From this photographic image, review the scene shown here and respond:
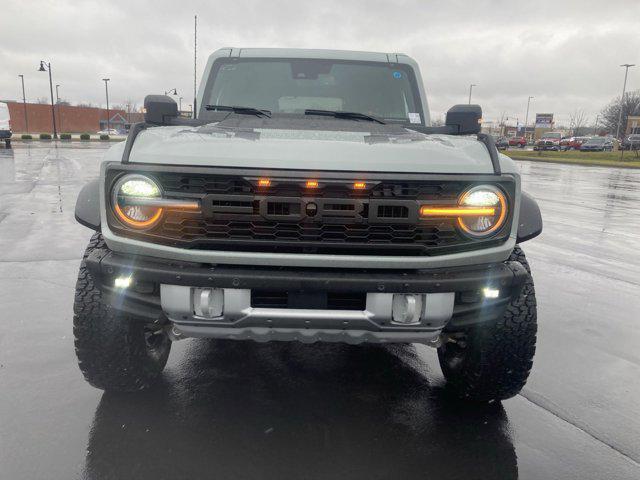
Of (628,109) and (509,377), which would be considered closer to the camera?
(509,377)

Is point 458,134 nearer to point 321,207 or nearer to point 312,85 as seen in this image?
point 312,85

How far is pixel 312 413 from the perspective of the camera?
2803mm

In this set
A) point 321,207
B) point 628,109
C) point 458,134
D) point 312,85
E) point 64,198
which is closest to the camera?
point 321,207

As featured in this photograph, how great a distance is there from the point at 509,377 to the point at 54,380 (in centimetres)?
254

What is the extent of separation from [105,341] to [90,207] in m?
0.67

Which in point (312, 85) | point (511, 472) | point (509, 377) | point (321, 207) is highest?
point (312, 85)

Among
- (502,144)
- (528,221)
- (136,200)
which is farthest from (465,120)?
(502,144)

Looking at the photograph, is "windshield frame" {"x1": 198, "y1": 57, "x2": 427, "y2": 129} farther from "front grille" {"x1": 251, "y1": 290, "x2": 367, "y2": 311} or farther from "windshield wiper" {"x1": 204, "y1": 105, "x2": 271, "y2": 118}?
"front grille" {"x1": 251, "y1": 290, "x2": 367, "y2": 311}

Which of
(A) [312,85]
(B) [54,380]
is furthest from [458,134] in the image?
(B) [54,380]

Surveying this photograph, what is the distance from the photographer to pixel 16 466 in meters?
2.29

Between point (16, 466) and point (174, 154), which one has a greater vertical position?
point (174, 154)

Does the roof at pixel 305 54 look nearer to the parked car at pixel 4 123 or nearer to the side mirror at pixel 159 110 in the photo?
the side mirror at pixel 159 110

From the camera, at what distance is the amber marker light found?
2.30 meters

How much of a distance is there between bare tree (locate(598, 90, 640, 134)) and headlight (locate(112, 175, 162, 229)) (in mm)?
90572
